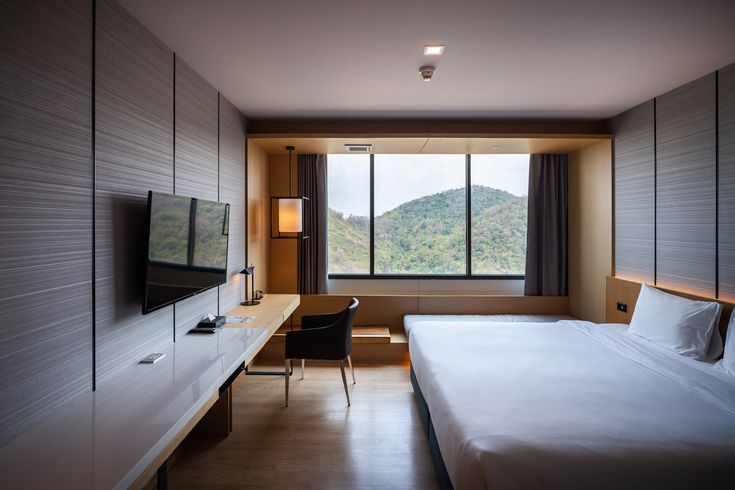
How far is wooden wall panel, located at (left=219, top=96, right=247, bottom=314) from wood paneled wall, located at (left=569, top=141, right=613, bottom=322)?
3771mm

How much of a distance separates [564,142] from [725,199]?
5.33 feet

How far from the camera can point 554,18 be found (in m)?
1.99

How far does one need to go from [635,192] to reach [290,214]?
343 centimetres

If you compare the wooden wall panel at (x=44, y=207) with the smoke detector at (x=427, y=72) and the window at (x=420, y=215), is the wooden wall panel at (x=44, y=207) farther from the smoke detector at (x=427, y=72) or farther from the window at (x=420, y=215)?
the window at (x=420, y=215)

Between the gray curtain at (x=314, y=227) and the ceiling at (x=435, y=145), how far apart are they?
233 mm

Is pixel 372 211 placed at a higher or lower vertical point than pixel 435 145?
lower

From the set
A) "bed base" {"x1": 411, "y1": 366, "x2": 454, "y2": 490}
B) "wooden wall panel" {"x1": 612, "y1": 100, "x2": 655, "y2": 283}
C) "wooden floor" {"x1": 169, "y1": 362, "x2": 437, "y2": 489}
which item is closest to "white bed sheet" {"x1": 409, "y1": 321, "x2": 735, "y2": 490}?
"bed base" {"x1": 411, "y1": 366, "x2": 454, "y2": 490}

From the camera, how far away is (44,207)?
140 centimetres

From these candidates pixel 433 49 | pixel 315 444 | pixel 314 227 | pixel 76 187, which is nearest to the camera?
pixel 76 187

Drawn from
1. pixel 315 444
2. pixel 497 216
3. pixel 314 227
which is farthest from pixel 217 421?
pixel 497 216

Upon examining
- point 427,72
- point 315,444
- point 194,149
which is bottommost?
point 315,444

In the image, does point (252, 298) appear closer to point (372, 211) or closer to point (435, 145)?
point (372, 211)

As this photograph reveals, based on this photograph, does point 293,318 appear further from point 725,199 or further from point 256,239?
point 725,199

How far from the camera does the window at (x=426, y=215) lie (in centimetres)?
478
